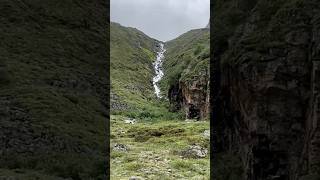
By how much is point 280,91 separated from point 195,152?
1387 inches

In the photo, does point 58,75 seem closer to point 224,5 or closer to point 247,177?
point 224,5

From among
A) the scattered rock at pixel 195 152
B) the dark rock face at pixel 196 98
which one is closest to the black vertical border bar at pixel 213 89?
the scattered rock at pixel 195 152

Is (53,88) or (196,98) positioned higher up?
(53,88)

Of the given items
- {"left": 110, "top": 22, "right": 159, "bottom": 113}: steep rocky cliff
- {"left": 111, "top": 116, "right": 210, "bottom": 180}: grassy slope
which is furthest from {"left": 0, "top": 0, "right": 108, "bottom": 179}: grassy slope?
{"left": 110, "top": 22, "right": 159, "bottom": 113}: steep rocky cliff

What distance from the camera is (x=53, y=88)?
150 feet

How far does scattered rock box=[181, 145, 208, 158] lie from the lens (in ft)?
188

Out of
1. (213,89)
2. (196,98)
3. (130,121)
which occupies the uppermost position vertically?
(213,89)

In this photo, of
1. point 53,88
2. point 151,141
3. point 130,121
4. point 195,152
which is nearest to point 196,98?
point 130,121

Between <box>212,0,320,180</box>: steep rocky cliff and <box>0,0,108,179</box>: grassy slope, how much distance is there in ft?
30.9

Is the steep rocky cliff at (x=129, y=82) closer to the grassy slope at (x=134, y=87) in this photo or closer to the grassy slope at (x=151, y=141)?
the grassy slope at (x=134, y=87)

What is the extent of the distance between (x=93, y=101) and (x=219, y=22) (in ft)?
62.2

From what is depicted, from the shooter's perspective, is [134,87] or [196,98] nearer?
[196,98]

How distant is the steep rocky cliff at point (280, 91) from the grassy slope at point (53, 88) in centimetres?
942

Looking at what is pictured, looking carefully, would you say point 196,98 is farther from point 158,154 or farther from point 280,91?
point 280,91
